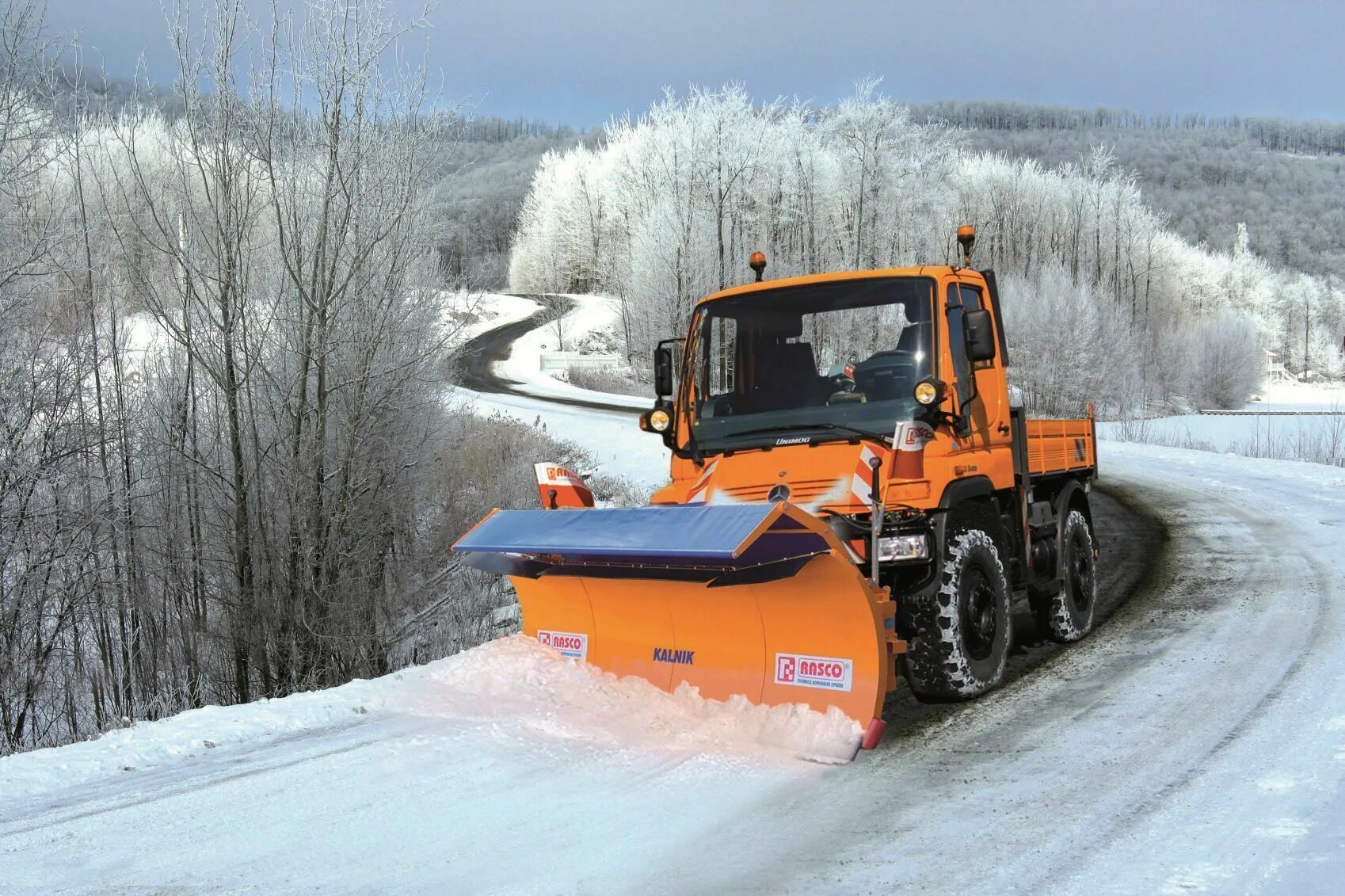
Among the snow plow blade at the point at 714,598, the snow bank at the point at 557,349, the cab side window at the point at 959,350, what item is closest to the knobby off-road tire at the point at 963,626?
the snow plow blade at the point at 714,598

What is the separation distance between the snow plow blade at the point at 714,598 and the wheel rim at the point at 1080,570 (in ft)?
9.80

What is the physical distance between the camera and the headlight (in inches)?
192

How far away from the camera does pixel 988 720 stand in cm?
485

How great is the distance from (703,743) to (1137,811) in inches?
71.1

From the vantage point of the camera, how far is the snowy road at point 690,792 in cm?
318

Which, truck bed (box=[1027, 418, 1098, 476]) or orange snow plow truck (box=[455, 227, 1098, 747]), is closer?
orange snow plow truck (box=[455, 227, 1098, 747])

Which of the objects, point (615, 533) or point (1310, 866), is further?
point (615, 533)

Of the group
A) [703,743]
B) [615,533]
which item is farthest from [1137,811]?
[615,533]

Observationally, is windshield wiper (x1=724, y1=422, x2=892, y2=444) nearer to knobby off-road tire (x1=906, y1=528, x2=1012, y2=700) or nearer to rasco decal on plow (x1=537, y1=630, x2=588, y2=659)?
knobby off-road tire (x1=906, y1=528, x2=1012, y2=700)

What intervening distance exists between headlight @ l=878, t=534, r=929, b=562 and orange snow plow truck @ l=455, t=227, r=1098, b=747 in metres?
0.01

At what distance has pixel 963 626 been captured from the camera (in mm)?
5145

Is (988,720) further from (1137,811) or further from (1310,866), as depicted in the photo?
(1310,866)

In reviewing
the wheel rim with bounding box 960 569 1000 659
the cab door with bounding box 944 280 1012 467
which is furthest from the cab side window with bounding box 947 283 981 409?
the wheel rim with bounding box 960 569 1000 659

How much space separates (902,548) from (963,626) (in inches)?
25.0
